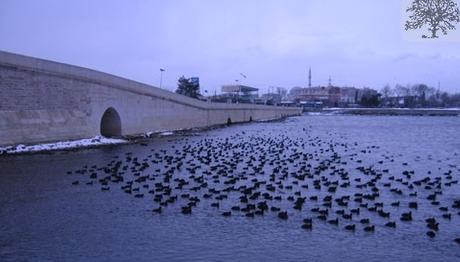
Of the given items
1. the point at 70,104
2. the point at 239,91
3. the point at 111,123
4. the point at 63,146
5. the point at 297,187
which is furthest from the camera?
the point at 239,91

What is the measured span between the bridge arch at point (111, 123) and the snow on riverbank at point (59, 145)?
489 cm

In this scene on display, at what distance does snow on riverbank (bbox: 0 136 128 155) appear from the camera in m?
27.2

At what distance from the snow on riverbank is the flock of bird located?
15.3ft

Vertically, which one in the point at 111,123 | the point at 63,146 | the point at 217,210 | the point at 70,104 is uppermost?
the point at 70,104

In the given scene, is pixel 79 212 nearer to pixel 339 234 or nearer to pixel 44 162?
pixel 339 234

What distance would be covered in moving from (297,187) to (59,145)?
1762cm

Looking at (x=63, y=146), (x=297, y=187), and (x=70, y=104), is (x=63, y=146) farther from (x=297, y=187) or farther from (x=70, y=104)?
(x=297, y=187)

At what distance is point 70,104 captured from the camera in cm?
3491

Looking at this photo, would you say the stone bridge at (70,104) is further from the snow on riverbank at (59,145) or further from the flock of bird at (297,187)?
the flock of bird at (297,187)

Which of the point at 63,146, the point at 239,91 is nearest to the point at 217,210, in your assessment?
the point at 63,146

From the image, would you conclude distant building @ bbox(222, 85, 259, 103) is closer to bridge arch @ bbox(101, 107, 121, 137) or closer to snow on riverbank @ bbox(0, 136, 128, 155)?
bridge arch @ bbox(101, 107, 121, 137)

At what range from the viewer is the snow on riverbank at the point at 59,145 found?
27.2 m

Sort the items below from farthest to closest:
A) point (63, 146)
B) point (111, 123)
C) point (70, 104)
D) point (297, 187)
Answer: point (111, 123) → point (70, 104) → point (63, 146) → point (297, 187)

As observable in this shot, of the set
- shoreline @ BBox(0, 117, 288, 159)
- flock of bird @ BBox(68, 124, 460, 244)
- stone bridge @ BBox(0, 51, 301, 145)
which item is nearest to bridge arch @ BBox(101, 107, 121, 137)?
stone bridge @ BBox(0, 51, 301, 145)
